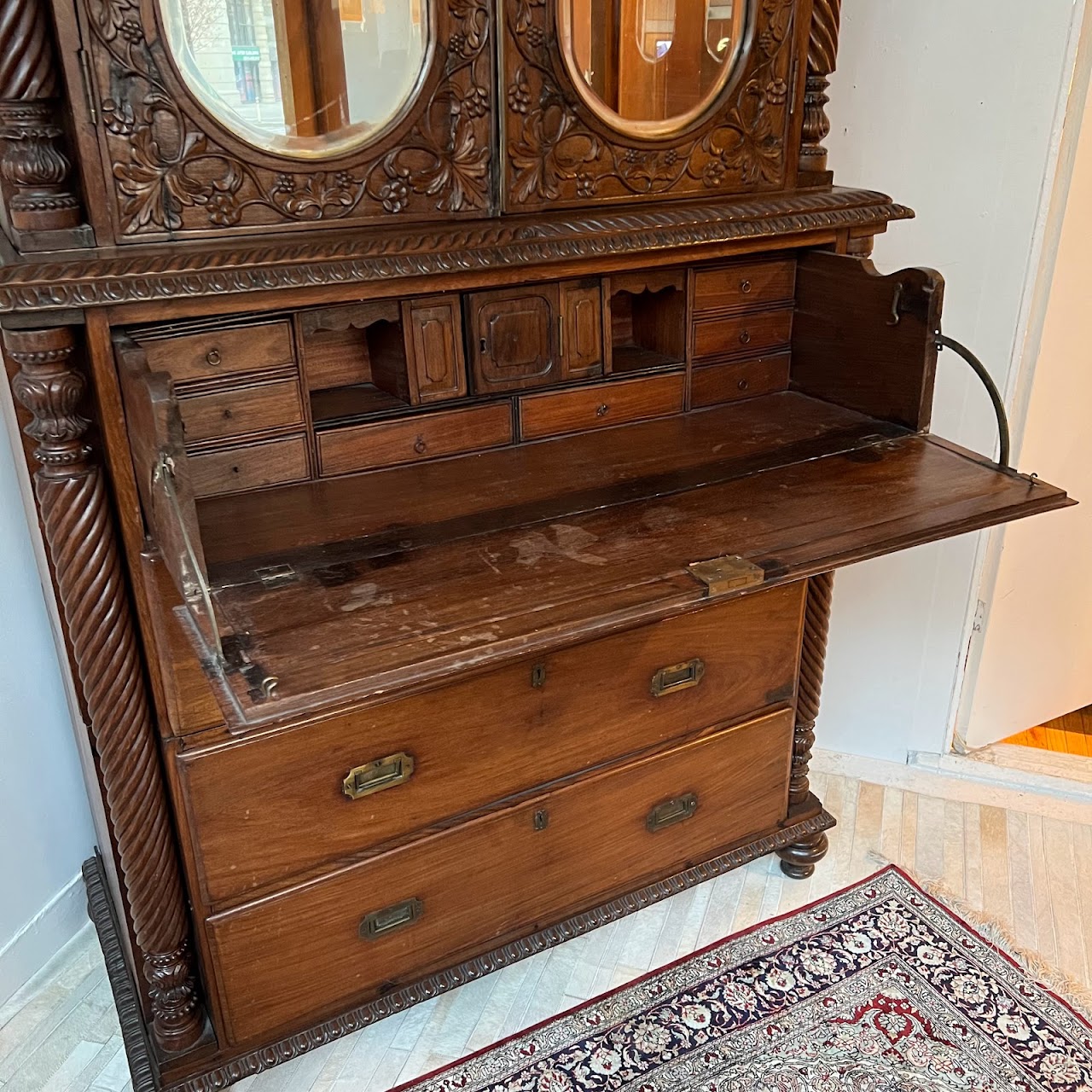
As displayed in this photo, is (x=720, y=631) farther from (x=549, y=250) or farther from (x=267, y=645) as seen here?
(x=267, y=645)

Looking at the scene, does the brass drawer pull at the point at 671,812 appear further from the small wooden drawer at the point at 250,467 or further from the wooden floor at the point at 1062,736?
the wooden floor at the point at 1062,736

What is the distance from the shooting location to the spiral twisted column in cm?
191

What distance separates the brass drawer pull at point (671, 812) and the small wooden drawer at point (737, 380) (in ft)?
2.20

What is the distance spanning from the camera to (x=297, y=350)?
145cm

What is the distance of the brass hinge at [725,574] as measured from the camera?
48.7 inches

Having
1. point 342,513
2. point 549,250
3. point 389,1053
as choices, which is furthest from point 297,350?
point 389,1053

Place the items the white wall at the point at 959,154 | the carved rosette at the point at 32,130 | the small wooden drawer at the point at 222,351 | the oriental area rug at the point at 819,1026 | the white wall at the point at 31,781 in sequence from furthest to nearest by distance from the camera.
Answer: the white wall at the point at 959,154 < the white wall at the point at 31,781 < the oriental area rug at the point at 819,1026 < the small wooden drawer at the point at 222,351 < the carved rosette at the point at 32,130

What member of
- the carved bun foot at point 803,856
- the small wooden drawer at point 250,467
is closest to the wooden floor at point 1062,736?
the carved bun foot at point 803,856

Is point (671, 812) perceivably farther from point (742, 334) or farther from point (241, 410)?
point (241, 410)

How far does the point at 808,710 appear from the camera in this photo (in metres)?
1.98

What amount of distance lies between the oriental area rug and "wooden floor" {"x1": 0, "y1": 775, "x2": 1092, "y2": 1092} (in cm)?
6

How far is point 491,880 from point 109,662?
697 millimetres

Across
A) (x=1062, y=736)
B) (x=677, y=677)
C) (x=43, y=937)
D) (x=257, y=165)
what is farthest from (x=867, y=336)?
(x=43, y=937)

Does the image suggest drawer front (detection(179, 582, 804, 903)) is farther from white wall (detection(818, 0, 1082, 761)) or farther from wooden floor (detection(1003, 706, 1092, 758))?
wooden floor (detection(1003, 706, 1092, 758))
